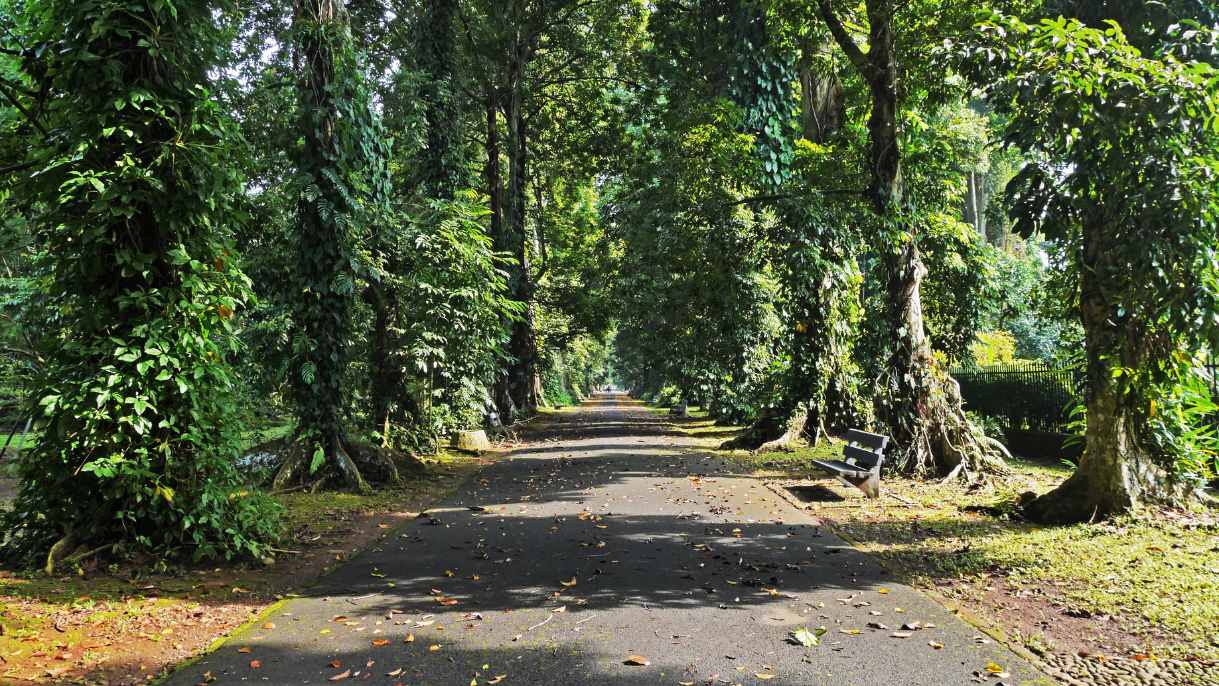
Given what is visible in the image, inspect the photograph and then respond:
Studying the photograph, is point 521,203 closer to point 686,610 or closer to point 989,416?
point 989,416

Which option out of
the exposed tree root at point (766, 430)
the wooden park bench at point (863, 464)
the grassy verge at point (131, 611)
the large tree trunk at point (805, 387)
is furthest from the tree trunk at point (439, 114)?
the grassy verge at point (131, 611)

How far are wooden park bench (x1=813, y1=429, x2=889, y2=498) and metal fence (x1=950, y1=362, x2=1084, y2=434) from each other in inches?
214

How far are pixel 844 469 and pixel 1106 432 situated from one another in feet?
12.3

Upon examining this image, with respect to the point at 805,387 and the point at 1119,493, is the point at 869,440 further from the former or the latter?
the point at 805,387

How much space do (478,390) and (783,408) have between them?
280 inches

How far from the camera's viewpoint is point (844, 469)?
11.2 m

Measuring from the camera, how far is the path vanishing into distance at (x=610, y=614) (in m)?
4.45

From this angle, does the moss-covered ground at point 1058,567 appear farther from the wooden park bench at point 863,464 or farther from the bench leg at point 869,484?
the wooden park bench at point 863,464

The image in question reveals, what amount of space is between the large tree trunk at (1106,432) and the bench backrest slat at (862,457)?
→ 2.78 meters

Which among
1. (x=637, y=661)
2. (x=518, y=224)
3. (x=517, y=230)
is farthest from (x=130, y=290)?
(x=518, y=224)

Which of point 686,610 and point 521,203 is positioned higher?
point 521,203

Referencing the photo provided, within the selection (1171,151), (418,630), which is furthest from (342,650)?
(1171,151)

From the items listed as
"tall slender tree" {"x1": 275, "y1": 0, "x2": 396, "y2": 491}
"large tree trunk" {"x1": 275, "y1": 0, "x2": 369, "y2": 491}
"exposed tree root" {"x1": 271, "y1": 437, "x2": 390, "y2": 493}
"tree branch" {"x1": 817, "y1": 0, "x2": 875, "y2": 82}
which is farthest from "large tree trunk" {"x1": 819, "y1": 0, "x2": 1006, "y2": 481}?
"exposed tree root" {"x1": 271, "y1": 437, "x2": 390, "y2": 493}

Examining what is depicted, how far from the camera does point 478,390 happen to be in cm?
1755
